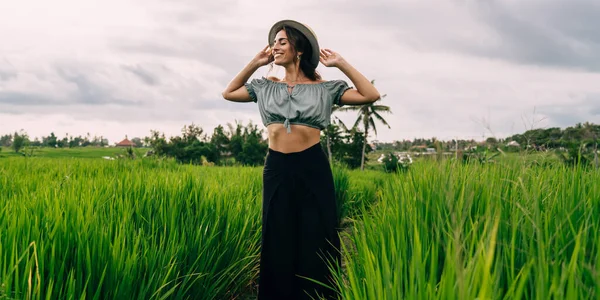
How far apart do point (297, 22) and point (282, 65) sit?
0.34 meters

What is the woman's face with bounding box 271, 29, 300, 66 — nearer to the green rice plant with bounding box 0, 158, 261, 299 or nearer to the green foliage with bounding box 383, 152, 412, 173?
the green rice plant with bounding box 0, 158, 261, 299

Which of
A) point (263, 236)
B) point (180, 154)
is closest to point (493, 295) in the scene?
point (263, 236)

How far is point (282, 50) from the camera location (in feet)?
10.1

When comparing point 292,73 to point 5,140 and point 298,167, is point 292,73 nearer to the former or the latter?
point 298,167

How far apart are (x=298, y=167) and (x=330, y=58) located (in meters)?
0.89

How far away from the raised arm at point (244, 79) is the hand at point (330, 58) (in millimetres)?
416

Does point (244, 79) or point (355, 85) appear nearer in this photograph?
point (355, 85)

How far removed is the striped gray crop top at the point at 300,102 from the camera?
2959 mm

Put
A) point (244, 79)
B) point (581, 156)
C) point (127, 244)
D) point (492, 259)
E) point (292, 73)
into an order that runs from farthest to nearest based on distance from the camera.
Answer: point (581, 156)
point (244, 79)
point (292, 73)
point (127, 244)
point (492, 259)

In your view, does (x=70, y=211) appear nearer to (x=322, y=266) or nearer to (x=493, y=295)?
(x=322, y=266)

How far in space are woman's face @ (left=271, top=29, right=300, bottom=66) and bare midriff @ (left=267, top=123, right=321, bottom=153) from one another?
50 cm

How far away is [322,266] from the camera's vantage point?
10.1ft

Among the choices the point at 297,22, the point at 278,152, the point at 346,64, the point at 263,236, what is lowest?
the point at 263,236

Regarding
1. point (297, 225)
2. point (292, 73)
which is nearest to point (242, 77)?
point (292, 73)
